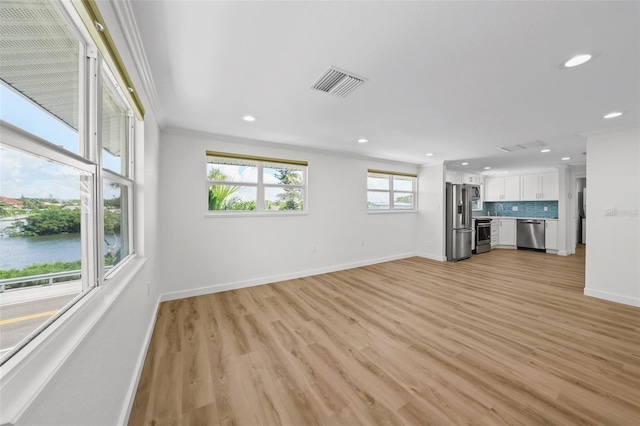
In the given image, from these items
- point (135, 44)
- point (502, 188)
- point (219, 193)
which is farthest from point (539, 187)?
point (135, 44)

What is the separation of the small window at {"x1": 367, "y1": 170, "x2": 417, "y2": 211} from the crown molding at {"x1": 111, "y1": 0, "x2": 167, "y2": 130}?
13.7 feet

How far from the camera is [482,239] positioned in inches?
264

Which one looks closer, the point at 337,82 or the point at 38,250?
the point at 38,250

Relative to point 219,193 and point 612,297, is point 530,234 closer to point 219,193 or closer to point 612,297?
point 612,297

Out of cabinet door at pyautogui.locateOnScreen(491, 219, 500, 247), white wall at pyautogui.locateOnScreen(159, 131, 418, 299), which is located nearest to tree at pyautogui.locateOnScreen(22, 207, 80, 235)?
white wall at pyautogui.locateOnScreen(159, 131, 418, 299)

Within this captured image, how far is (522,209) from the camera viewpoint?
25.1 ft


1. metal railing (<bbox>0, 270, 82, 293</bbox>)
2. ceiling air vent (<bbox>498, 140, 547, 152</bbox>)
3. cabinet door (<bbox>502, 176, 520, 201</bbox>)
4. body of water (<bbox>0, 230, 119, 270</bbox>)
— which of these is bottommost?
metal railing (<bbox>0, 270, 82, 293</bbox>)

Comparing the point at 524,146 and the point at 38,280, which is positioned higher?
the point at 524,146

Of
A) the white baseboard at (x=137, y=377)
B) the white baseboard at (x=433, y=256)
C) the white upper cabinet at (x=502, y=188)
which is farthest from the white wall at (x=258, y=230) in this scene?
the white upper cabinet at (x=502, y=188)

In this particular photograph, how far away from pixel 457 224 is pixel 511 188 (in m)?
3.38

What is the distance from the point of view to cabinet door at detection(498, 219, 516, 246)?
726 centimetres

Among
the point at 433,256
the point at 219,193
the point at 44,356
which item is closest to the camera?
the point at 44,356

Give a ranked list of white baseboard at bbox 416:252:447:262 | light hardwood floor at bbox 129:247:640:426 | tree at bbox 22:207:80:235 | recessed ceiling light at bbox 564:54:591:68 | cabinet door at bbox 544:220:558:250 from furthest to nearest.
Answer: cabinet door at bbox 544:220:558:250
white baseboard at bbox 416:252:447:262
recessed ceiling light at bbox 564:54:591:68
light hardwood floor at bbox 129:247:640:426
tree at bbox 22:207:80:235

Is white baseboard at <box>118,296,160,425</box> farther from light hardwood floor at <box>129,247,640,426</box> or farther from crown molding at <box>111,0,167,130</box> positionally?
crown molding at <box>111,0,167,130</box>
